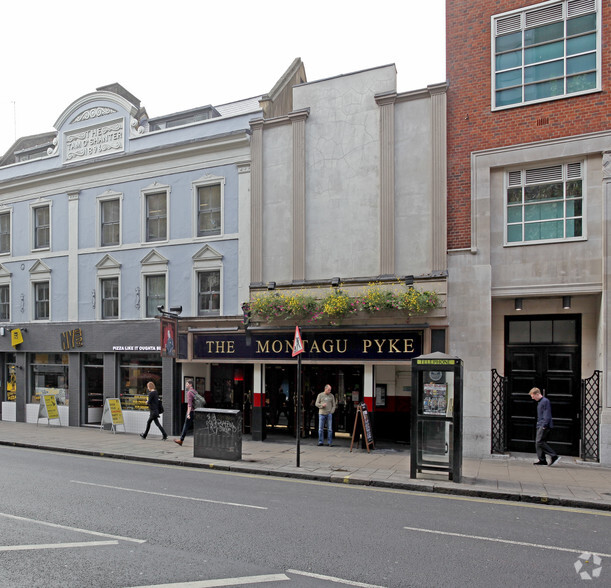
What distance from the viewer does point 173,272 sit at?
739 inches

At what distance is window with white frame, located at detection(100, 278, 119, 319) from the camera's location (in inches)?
796

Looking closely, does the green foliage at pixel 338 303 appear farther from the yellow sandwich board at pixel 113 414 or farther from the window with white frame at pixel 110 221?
the window with white frame at pixel 110 221

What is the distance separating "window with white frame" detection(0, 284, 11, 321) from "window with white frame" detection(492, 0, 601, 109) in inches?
770

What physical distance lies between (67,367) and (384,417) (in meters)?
12.1

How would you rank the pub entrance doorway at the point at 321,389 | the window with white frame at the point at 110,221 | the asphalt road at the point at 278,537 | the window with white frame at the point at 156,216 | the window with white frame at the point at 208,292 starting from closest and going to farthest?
the asphalt road at the point at 278,537, the pub entrance doorway at the point at 321,389, the window with white frame at the point at 208,292, the window with white frame at the point at 156,216, the window with white frame at the point at 110,221

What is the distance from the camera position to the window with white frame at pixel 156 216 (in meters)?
19.3

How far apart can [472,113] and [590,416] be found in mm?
8107

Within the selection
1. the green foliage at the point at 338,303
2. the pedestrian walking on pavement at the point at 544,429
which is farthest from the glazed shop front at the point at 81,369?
the pedestrian walking on pavement at the point at 544,429

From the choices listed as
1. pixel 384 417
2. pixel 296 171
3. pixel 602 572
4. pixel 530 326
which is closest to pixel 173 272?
pixel 296 171

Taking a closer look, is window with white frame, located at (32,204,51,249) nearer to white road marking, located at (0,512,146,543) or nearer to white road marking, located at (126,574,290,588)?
white road marking, located at (0,512,146,543)

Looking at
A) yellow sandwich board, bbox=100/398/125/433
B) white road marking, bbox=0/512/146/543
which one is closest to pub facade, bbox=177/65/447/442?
yellow sandwich board, bbox=100/398/125/433

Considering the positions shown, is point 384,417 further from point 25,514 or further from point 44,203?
point 44,203

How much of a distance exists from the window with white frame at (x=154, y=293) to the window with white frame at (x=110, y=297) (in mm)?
1487

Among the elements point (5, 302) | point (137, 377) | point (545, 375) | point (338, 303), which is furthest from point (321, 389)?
point (5, 302)
